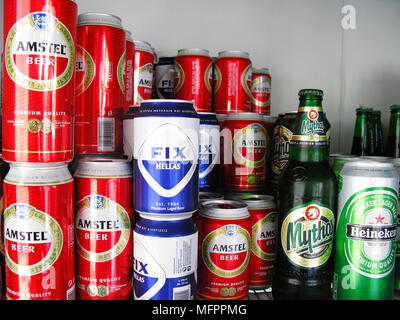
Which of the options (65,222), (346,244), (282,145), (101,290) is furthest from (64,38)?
(346,244)

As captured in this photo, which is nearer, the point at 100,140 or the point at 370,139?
the point at 100,140

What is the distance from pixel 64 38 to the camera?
932 mm

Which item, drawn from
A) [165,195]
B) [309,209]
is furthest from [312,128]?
[165,195]

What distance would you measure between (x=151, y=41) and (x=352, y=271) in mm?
1169

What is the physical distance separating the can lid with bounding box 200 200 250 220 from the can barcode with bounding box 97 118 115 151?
0.31 m

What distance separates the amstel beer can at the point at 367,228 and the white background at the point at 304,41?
778 millimetres

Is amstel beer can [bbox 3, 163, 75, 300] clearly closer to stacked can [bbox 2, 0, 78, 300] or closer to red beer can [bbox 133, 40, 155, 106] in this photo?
stacked can [bbox 2, 0, 78, 300]

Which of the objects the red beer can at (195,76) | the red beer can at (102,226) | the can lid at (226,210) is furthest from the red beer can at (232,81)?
the red beer can at (102,226)

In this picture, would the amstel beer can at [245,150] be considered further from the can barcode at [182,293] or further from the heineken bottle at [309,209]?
the can barcode at [182,293]

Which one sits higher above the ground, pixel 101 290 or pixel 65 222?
pixel 65 222

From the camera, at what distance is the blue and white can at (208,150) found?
3.97 feet

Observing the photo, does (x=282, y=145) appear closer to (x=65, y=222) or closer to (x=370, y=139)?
(x=370, y=139)

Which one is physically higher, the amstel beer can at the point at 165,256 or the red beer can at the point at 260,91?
the red beer can at the point at 260,91

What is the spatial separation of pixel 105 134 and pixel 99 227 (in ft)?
0.85
